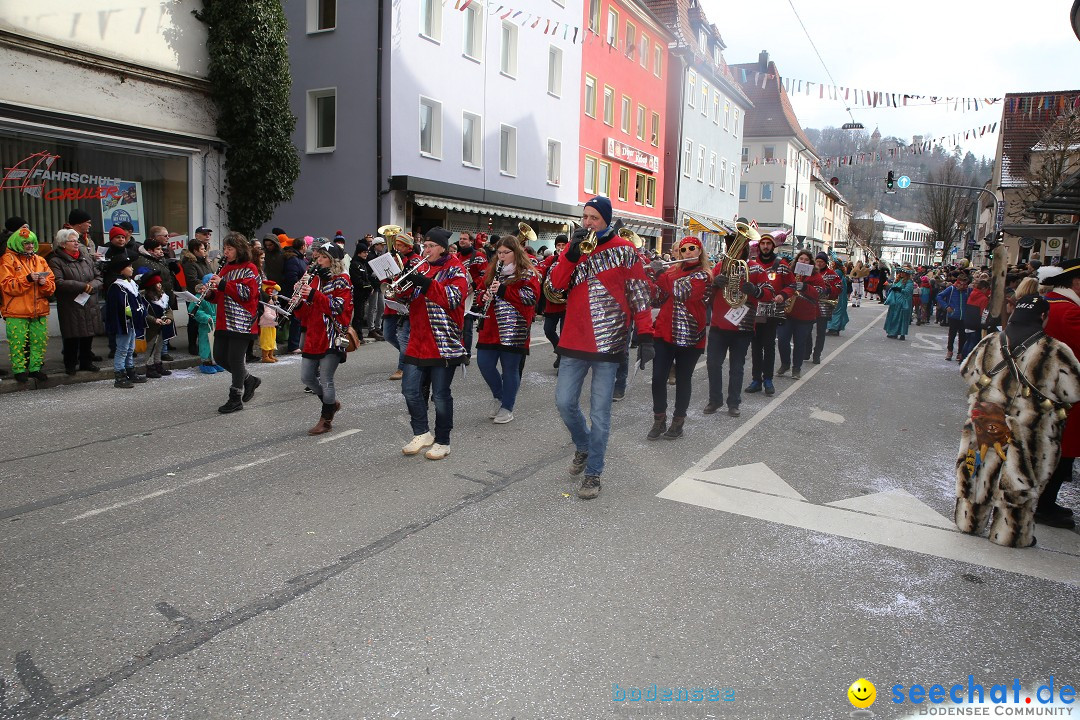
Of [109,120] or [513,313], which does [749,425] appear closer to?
[513,313]

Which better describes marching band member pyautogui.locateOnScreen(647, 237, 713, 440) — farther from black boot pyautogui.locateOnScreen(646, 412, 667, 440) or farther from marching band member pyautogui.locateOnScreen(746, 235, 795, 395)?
marching band member pyautogui.locateOnScreen(746, 235, 795, 395)

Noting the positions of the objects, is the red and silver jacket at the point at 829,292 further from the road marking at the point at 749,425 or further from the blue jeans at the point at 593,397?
the blue jeans at the point at 593,397

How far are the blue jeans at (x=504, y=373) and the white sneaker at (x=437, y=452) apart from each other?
1.38 m

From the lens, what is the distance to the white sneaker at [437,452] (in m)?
6.00

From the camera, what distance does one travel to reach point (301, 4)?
20859 mm

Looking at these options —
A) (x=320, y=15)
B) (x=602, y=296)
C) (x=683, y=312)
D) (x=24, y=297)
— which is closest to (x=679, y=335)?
(x=683, y=312)

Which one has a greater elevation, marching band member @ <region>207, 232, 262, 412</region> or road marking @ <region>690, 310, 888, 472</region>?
marching band member @ <region>207, 232, 262, 412</region>

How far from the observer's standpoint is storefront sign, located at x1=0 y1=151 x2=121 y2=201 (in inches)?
475

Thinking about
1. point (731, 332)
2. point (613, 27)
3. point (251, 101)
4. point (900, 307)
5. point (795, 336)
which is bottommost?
point (795, 336)

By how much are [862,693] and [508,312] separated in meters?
4.91

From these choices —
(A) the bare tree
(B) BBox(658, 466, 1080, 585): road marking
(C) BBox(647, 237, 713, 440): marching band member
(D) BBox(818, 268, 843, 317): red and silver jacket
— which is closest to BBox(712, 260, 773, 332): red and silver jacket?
(C) BBox(647, 237, 713, 440): marching band member

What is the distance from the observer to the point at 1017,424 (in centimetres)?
448

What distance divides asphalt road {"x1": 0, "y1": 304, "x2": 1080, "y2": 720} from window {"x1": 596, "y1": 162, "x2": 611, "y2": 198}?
2570cm

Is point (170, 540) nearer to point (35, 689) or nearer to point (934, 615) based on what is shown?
point (35, 689)
